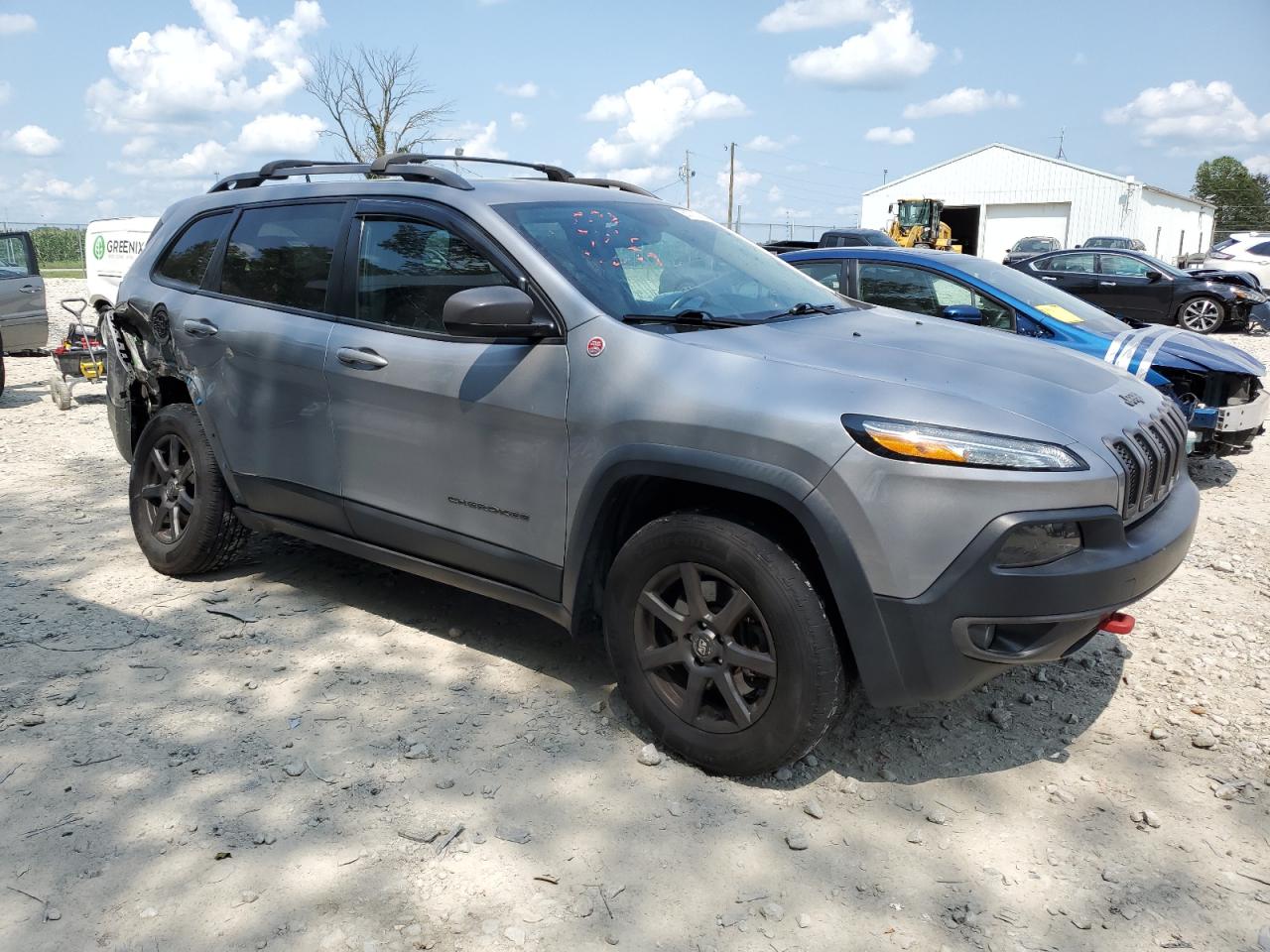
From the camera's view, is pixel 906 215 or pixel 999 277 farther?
pixel 906 215

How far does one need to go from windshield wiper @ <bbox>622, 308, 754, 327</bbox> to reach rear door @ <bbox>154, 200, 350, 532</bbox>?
138cm

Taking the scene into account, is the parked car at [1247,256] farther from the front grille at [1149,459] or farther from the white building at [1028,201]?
the front grille at [1149,459]

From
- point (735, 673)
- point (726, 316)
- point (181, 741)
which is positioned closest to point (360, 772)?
point (181, 741)

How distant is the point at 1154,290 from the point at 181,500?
53.2ft

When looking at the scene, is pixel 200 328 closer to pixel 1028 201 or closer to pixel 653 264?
pixel 653 264

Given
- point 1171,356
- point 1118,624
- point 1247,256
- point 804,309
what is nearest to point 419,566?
point 804,309

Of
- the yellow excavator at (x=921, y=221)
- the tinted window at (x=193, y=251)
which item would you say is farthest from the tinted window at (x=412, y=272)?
the yellow excavator at (x=921, y=221)

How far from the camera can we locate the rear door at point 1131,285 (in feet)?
53.8

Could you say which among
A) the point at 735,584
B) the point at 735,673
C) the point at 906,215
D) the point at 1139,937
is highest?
the point at 906,215

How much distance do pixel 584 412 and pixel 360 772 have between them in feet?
4.46

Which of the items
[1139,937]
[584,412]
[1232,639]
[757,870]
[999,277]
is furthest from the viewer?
[999,277]

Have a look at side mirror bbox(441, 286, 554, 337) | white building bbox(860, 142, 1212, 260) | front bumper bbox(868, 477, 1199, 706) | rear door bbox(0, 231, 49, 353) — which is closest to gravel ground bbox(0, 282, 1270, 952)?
front bumper bbox(868, 477, 1199, 706)

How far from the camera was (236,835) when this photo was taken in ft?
9.33

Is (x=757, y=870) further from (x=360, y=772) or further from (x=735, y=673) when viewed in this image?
(x=360, y=772)
